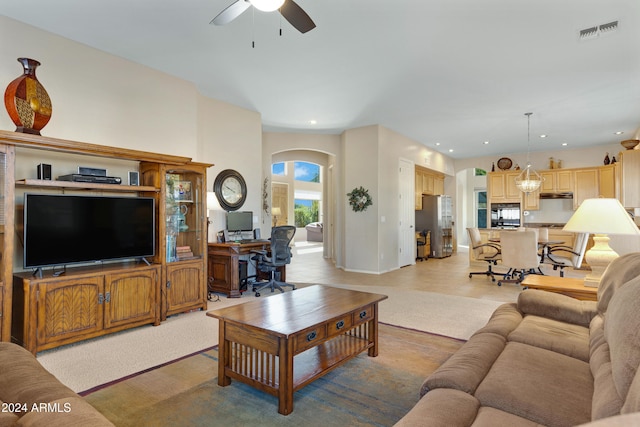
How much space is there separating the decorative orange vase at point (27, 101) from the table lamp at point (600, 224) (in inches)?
179

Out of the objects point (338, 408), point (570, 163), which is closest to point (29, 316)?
point (338, 408)

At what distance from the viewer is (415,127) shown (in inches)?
279

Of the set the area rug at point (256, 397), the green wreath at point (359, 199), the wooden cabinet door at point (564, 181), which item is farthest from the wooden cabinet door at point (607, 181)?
the area rug at point (256, 397)

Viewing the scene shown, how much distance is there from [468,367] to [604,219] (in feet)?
6.38

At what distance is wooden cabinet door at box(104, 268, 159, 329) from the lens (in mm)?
3311

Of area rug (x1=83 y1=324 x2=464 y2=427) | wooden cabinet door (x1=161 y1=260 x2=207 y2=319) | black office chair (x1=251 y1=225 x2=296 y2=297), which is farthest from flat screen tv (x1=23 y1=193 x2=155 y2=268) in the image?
black office chair (x1=251 y1=225 x2=296 y2=297)

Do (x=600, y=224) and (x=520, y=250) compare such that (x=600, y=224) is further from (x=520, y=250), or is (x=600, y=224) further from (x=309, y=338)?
(x=520, y=250)

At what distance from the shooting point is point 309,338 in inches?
86.4

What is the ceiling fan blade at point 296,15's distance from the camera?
2332 mm

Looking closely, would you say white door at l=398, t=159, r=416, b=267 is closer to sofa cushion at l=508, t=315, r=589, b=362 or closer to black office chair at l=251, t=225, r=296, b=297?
black office chair at l=251, t=225, r=296, b=297

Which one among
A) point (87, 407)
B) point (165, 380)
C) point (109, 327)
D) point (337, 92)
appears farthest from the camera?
point (337, 92)

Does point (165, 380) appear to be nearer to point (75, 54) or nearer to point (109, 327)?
point (109, 327)

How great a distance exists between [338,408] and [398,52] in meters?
3.51

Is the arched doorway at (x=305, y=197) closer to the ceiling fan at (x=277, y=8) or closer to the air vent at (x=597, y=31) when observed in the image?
the ceiling fan at (x=277, y=8)
